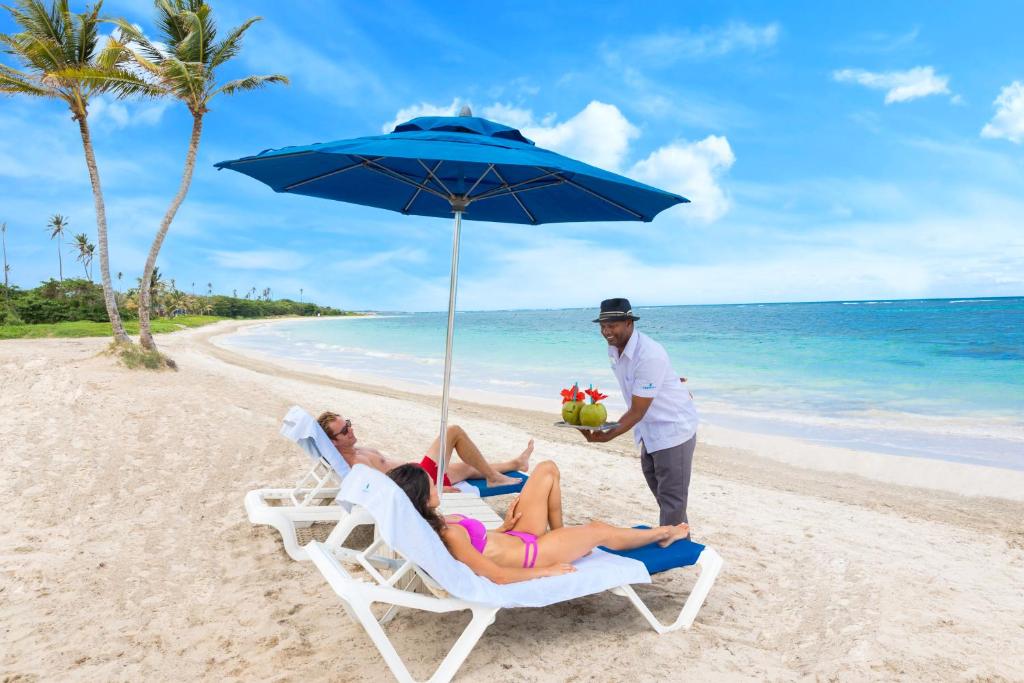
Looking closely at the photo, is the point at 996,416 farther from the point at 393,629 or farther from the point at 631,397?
the point at 393,629

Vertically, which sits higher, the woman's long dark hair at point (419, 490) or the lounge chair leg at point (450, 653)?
the woman's long dark hair at point (419, 490)

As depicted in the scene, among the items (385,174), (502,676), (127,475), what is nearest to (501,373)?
(127,475)

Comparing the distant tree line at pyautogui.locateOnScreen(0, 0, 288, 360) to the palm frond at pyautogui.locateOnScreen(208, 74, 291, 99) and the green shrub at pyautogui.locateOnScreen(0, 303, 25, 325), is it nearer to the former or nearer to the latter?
the palm frond at pyautogui.locateOnScreen(208, 74, 291, 99)

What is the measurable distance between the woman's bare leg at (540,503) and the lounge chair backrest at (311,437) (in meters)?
1.60

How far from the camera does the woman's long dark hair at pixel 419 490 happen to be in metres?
2.75

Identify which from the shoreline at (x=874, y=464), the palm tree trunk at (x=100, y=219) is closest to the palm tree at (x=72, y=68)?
the palm tree trunk at (x=100, y=219)

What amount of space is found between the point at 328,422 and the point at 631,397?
2.40 meters

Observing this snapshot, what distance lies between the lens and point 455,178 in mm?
4242

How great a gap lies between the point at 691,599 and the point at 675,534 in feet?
1.15

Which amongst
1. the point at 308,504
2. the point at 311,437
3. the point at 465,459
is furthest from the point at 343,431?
the point at 465,459

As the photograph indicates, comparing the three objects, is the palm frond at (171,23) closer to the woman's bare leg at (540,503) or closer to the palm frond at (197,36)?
the palm frond at (197,36)

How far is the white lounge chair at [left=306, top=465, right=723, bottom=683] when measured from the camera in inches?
96.3

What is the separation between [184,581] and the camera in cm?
379

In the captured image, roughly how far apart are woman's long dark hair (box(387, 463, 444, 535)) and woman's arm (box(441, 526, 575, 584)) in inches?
→ 2.6
